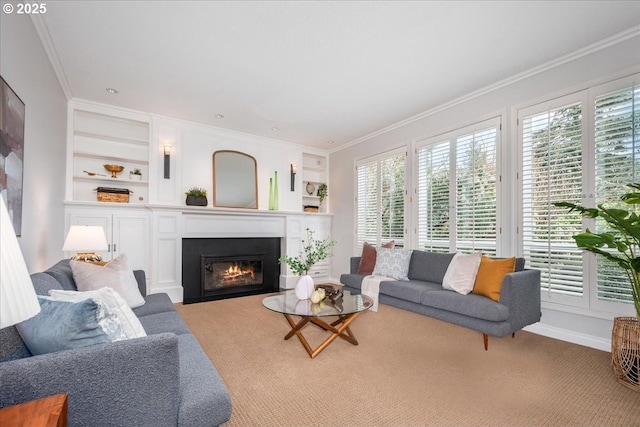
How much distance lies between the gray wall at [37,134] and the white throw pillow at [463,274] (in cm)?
368

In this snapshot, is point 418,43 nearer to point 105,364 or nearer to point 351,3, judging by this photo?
point 351,3

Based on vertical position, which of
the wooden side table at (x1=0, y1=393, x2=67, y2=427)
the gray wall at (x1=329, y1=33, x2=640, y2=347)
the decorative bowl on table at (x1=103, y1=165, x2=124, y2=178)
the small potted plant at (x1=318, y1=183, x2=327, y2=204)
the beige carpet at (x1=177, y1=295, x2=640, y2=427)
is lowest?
the beige carpet at (x1=177, y1=295, x2=640, y2=427)

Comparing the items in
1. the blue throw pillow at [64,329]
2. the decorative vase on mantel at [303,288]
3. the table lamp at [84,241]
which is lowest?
the decorative vase on mantel at [303,288]

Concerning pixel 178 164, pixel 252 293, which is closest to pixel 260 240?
pixel 252 293

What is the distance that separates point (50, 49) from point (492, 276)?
459 cm

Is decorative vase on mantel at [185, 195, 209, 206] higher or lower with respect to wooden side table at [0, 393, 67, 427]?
higher

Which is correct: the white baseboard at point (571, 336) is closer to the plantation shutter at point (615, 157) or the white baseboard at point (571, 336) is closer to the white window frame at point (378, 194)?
the plantation shutter at point (615, 157)

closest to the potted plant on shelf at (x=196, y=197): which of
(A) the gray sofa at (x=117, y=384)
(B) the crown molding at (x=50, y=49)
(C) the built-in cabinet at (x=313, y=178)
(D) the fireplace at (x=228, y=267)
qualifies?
(D) the fireplace at (x=228, y=267)

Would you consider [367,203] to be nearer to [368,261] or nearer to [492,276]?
[368,261]

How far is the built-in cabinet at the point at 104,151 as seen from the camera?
13.3 feet

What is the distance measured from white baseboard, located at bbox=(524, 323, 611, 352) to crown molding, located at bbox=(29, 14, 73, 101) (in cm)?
521

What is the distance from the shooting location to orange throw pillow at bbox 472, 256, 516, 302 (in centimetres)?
281

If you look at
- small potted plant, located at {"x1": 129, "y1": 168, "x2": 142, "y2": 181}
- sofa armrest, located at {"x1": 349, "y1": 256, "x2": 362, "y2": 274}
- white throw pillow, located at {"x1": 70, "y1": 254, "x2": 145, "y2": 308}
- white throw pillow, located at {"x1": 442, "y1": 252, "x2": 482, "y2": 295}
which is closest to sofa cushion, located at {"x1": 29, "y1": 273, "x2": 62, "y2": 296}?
white throw pillow, located at {"x1": 70, "y1": 254, "x2": 145, "y2": 308}

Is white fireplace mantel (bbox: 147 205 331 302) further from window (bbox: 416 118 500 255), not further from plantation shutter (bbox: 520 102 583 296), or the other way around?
plantation shutter (bbox: 520 102 583 296)
